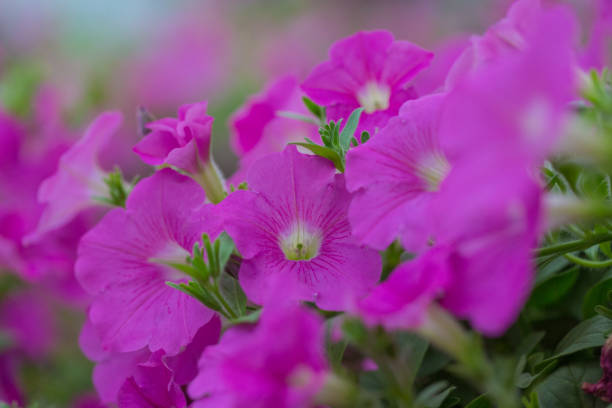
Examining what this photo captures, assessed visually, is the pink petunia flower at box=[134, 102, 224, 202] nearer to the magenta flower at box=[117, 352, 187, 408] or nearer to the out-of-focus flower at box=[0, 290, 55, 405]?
the magenta flower at box=[117, 352, 187, 408]

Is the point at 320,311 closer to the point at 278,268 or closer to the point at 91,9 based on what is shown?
the point at 278,268

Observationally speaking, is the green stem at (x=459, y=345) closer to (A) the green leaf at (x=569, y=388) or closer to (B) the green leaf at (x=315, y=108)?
(A) the green leaf at (x=569, y=388)

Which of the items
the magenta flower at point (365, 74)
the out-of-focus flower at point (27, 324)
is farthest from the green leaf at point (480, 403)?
the out-of-focus flower at point (27, 324)

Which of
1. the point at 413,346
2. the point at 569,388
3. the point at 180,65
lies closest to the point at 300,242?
the point at 413,346

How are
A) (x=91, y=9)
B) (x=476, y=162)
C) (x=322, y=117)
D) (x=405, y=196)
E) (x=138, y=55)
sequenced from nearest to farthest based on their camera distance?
(x=476, y=162) → (x=405, y=196) → (x=322, y=117) → (x=138, y=55) → (x=91, y=9)

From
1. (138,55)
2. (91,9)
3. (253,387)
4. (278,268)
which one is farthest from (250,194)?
(91,9)

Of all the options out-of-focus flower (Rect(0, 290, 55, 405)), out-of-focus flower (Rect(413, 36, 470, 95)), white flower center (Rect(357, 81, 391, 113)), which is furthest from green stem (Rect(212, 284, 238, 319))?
out-of-focus flower (Rect(0, 290, 55, 405))
